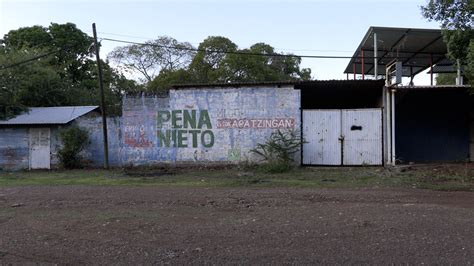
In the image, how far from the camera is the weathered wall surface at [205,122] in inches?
739

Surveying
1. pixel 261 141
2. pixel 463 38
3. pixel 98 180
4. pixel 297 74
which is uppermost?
pixel 297 74

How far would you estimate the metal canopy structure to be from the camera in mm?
18719

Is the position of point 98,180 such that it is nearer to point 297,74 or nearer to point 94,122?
point 94,122

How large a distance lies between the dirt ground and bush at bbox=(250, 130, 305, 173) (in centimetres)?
601

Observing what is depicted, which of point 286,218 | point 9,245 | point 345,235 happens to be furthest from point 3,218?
point 345,235

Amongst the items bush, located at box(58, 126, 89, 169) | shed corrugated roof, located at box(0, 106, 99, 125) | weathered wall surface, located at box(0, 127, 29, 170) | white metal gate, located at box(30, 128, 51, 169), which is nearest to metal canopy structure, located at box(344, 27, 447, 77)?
bush, located at box(58, 126, 89, 169)

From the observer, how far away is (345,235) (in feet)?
21.8

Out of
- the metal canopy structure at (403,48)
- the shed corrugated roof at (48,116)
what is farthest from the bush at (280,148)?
the shed corrugated roof at (48,116)

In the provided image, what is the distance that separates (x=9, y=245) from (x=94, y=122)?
47.9 ft

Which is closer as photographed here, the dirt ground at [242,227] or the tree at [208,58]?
the dirt ground at [242,227]

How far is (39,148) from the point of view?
20812 mm

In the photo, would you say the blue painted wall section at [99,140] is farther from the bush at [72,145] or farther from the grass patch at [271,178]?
the grass patch at [271,178]

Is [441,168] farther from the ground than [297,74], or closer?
closer

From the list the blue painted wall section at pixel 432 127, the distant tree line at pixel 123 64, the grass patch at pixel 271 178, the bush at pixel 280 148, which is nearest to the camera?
the grass patch at pixel 271 178
